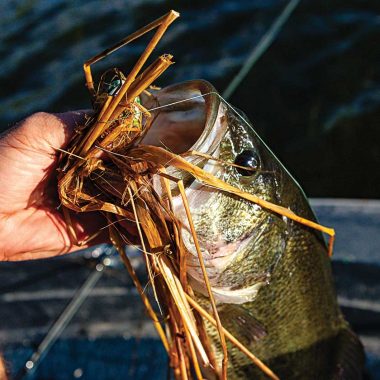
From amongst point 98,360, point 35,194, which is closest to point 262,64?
point 98,360

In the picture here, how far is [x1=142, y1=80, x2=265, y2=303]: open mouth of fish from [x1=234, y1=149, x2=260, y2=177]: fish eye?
0.08 metres

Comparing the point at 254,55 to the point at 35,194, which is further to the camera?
the point at 254,55

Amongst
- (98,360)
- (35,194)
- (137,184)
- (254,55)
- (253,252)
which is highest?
(137,184)

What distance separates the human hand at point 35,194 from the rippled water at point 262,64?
3675mm

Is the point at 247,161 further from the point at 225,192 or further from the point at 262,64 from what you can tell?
the point at 262,64

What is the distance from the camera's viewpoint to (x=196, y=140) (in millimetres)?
1722

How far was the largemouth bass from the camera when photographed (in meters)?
1.72

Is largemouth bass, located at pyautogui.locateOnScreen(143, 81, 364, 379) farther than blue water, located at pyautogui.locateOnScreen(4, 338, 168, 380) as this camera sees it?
No

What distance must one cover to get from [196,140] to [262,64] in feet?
17.9

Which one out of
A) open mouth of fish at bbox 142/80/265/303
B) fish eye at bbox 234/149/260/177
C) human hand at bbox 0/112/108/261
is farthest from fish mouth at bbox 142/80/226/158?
human hand at bbox 0/112/108/261

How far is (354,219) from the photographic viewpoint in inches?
131

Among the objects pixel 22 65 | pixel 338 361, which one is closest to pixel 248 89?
pixel 22 65

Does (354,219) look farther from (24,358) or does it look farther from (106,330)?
(24,358)

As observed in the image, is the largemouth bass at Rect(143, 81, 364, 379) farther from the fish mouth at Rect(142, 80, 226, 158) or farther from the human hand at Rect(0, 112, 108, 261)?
the human hand at Rect(0, 112, 108, 261)
